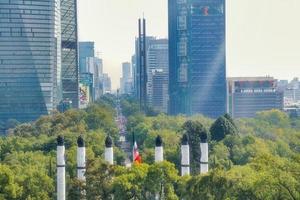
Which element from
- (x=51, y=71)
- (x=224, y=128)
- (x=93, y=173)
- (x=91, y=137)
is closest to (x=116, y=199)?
(x=93, y=173)

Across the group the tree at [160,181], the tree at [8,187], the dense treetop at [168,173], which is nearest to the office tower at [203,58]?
the dense treetop at [168,173]

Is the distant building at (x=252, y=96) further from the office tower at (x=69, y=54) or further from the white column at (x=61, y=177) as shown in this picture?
the white column at (x=61, y=177)

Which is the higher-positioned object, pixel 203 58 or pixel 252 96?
pixel 203 58

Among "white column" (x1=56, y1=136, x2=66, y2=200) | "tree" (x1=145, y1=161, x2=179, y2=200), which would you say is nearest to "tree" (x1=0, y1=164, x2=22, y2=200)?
"white column" (x1=56, y1=136, x2=66, y2=200)

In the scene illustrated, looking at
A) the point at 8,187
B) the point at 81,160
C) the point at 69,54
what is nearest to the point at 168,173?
the point at 81,160

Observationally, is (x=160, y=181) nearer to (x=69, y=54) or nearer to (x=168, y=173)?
(x=168, y=173)
